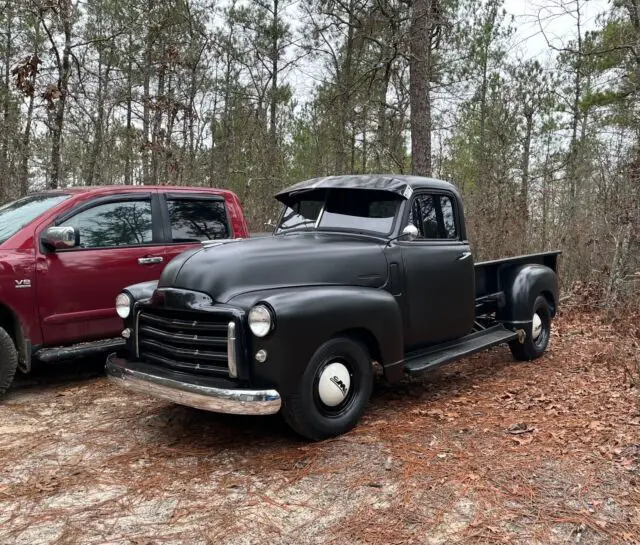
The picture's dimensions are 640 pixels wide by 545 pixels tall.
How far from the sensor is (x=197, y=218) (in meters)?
6.93

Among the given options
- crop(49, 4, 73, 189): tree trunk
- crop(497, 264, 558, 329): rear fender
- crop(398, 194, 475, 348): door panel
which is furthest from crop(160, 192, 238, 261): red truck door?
crop(49, 4, 73, 189): tree trunk

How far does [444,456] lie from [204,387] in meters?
1.73

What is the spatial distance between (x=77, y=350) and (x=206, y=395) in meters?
2.50

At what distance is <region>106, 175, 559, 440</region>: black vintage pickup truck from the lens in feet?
12.8

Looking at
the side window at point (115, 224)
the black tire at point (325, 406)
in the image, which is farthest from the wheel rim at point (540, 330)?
the side window at point (115, 224)

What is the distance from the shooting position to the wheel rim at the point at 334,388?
13.9ft

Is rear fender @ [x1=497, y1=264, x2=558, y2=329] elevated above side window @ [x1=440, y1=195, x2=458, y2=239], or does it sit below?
below

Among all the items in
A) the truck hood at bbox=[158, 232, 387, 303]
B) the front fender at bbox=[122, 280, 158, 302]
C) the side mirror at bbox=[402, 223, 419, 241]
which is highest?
the side mirror at bbox=[402, 223, 419, 241]

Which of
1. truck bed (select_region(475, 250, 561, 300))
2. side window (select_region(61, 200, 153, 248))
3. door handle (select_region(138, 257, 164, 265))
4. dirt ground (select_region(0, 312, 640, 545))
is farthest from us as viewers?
truck bed (select_region(475, 250, 561, 300))

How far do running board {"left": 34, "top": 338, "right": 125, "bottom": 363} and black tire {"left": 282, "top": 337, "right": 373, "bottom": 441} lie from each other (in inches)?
104

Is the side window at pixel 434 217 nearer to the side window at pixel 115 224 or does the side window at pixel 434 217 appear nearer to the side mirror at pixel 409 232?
the side mirror at pixel 409 232

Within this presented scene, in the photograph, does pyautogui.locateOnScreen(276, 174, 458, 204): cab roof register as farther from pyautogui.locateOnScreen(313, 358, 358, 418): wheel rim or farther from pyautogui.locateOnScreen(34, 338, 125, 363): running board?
pyautogui.locateOnScreen(34, 338, 125, 363): running board

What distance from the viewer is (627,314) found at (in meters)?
8.84

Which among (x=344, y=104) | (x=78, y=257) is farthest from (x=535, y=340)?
(x=344, y=104)
